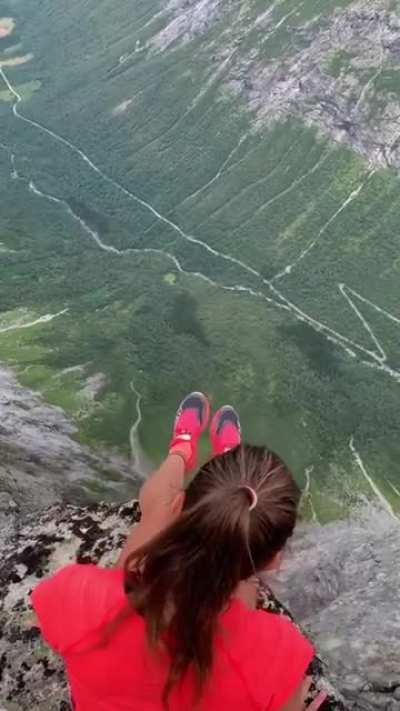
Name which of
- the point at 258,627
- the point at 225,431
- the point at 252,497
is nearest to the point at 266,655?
the point at 258,627

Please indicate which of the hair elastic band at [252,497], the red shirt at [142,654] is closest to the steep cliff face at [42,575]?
the red shirt at [142,654]

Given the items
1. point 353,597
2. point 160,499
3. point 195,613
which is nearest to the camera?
point 195,613

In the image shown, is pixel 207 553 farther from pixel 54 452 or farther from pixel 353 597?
pixel 54 452

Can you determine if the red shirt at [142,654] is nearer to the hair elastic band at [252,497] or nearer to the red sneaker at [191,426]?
the hair elastic band at [252,497]

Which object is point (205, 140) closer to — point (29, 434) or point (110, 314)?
point (110, 314)

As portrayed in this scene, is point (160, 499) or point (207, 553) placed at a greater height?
point (207, 553)

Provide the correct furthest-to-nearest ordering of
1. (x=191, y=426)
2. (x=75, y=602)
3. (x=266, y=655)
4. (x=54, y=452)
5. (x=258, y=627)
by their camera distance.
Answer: (x=54, y=452) < (x=191, y=426) < (x=75, y=602) < (x=258, y=627) < (x=266, y=655)
